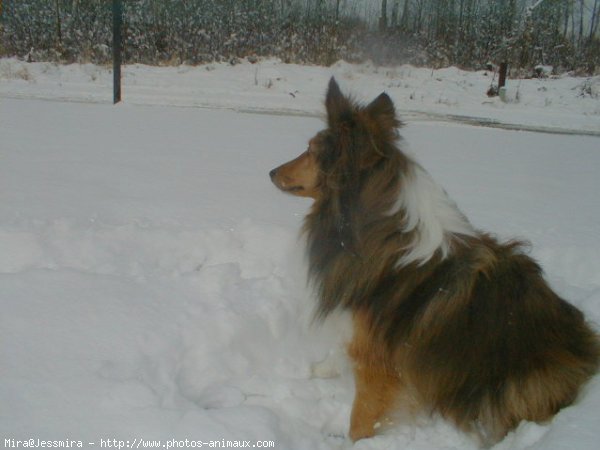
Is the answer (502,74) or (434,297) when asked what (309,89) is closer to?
(502,74)

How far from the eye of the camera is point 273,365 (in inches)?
118

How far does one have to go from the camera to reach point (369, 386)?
249 cm

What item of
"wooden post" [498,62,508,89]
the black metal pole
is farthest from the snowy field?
"wooden post" [498,62,508,89]

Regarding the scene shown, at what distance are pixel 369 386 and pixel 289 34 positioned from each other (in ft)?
57.3

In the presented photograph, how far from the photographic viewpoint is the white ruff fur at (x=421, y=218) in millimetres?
2246

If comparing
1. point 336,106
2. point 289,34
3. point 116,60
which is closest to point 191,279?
point 336,106

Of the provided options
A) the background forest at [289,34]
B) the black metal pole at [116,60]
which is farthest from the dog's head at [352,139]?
the background forest at [289,34]

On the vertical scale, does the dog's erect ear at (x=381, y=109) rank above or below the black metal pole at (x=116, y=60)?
below

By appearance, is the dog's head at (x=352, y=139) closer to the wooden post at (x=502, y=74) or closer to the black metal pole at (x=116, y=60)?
the black metal pole at (x=116, y=60)

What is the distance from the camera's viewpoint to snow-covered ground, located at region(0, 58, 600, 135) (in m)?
10.5

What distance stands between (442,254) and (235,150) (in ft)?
15.4

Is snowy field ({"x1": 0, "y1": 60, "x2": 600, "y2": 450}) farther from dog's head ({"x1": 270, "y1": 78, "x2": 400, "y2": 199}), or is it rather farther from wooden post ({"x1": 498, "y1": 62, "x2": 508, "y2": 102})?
wooden post ({"x1": 498, "y1": 62, "x2": 508, "y2": 102})

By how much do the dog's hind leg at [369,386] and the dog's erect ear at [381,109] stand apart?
2.96 feet

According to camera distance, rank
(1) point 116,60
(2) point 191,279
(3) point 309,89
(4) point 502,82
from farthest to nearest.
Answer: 1. (3) point 309,89
2. (4) point 502,82
3. (1) point 116,60
4. (2) point 191,279
